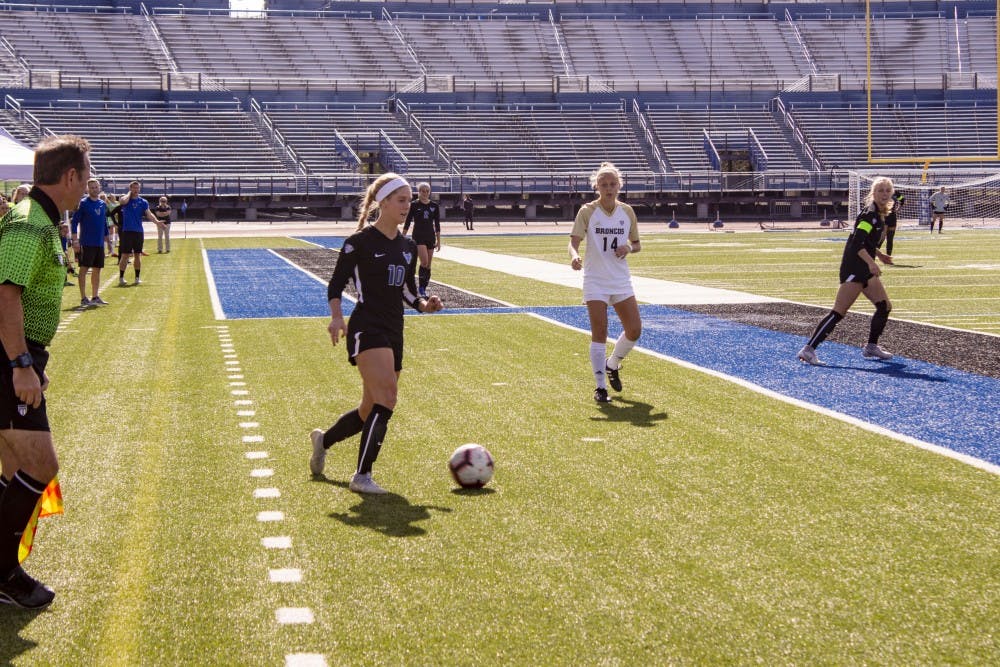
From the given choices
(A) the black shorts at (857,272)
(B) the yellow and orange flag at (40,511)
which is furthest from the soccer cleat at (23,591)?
(A) the black shorts at (857,272)

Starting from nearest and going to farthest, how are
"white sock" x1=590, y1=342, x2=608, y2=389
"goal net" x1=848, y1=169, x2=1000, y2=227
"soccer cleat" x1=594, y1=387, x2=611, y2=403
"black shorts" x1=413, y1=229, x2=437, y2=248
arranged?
1. "soccer cleat" x1=594, y1=387, x2=611, y2=403
2. "white sock" x1=590, y1=342, x2=608, y2=389
3. "black shorts" x1=413, y1=229, x2=437, y2=248
4. "goal net" x1=848, y1=169, x2=1000, y2=227

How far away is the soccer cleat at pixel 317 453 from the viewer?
7.34 m

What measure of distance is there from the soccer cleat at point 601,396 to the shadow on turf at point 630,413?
0.20 feet

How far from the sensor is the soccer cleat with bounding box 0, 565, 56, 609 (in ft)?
16.3

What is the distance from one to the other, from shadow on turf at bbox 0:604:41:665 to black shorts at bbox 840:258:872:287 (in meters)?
9.56

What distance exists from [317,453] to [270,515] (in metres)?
0.94

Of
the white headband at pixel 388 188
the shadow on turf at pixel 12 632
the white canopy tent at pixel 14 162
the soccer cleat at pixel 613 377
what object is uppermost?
the white canopy tent at pixel 14 162


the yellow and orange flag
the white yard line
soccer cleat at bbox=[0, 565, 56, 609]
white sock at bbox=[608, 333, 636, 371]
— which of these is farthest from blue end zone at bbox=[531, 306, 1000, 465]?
soccer cleat at bbox=[0, 565, 56, 609]

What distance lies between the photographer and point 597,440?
8484mm

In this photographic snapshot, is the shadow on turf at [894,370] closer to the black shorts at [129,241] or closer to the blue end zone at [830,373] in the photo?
the blue end zone at [830,373]

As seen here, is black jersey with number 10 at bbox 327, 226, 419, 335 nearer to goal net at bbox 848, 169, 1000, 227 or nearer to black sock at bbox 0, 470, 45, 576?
black sock at bbox 0, 470, 45, 576

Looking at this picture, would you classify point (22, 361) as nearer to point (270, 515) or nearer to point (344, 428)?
point (270, 515)

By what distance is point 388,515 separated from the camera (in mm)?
6469

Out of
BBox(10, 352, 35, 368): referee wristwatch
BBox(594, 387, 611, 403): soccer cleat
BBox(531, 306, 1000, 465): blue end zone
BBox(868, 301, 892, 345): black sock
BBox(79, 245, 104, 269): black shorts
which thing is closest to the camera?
BBox(10, 352, 35, 368): referee wristwatch
